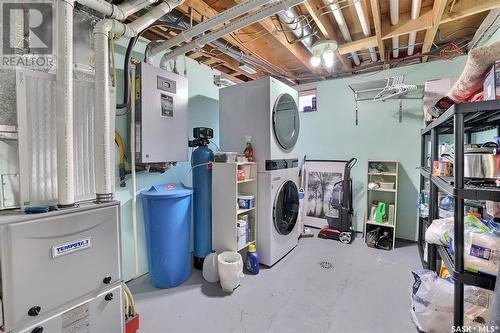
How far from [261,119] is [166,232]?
1.55m

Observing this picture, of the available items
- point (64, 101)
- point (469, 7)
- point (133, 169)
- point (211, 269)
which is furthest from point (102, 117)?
point (469, 7)

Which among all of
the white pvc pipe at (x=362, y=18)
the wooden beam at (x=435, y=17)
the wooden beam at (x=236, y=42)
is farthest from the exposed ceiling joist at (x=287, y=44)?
the wooden beam at (x=435, y=17)

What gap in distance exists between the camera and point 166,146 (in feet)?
7.74

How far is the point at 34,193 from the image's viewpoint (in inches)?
42.4

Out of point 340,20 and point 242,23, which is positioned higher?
point 340,20

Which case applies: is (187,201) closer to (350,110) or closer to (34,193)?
(34,193)

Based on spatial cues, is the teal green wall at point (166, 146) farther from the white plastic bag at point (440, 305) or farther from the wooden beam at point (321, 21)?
the white plastic bag at point (440, 305)

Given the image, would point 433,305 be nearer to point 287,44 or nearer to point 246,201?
point 246,201

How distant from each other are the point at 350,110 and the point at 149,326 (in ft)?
12.6

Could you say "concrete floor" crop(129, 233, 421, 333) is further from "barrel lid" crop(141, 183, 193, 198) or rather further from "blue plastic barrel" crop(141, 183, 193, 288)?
"barrel lid" crop(141, 183, 193, 198)

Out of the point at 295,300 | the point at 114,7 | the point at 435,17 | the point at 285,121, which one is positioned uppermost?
the point at 435,17

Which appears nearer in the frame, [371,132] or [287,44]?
[287,44]

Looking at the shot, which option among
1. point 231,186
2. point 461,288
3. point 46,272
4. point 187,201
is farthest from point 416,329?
point 46,272

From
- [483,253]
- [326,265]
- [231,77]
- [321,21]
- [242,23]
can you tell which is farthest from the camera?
[231,77]
